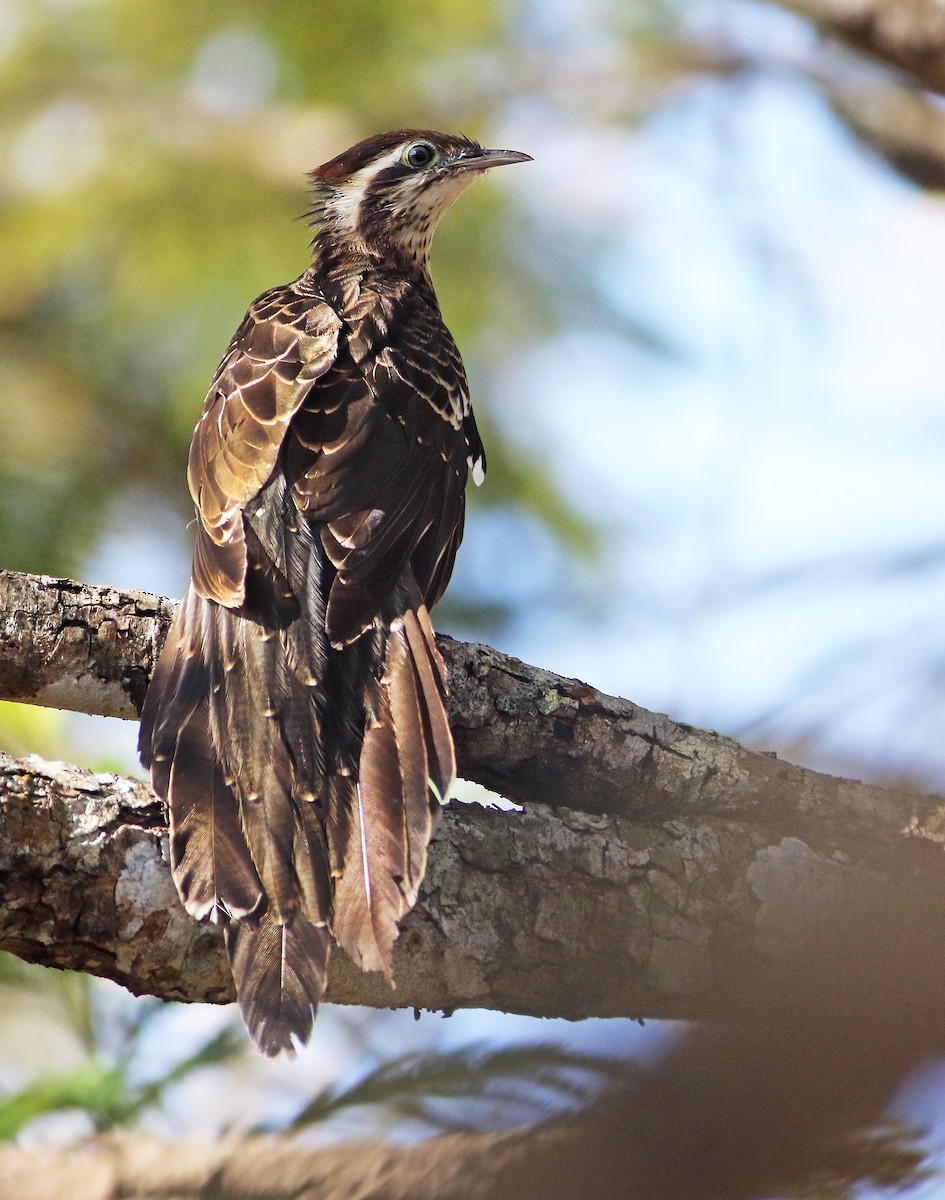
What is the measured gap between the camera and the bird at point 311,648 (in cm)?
249

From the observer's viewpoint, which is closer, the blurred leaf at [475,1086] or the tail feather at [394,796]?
the blurred leaf at [475,1086]

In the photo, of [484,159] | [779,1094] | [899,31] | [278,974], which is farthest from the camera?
[484,159]

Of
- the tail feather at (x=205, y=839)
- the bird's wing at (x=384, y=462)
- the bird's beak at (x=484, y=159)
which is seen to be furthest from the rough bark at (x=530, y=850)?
the bird's beak at (x=484, y=159)

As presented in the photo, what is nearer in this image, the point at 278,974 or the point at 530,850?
the point at 278,974

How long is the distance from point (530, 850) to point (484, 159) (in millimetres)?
2966

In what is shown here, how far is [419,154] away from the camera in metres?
4.83

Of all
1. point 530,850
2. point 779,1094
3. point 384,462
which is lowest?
point 779,1094

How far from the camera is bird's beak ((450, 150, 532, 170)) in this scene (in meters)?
4.75

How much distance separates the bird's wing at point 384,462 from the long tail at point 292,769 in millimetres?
74

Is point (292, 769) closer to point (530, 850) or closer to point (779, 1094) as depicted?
point (530, 850)

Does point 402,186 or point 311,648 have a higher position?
point 402,186

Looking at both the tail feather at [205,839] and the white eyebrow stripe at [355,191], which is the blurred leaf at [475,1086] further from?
the white eyebrow stripe at [355,191]

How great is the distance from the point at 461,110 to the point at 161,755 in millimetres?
4409

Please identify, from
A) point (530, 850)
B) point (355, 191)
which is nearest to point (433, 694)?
point (530, 850)
